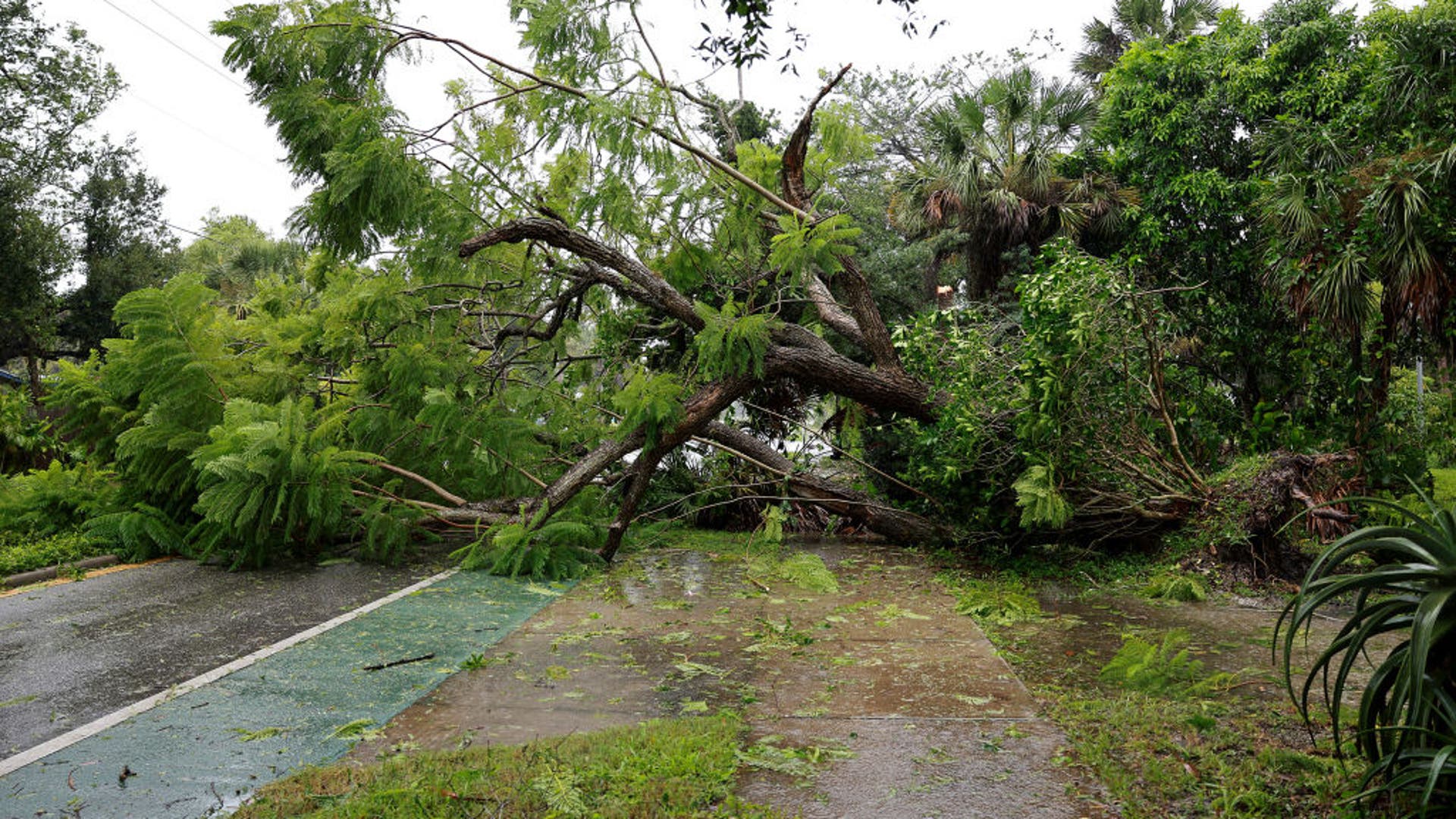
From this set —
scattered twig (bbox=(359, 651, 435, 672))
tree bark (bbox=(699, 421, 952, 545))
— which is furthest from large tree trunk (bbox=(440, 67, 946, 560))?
scattered twig (bbox=(359, 651, 435, 672))

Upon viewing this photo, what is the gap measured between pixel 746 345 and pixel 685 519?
4883 mm

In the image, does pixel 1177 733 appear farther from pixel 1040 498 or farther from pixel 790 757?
pixel 1040 498

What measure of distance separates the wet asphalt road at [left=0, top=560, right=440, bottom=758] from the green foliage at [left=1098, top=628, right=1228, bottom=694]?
5.26 m

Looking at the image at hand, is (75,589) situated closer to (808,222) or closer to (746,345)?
(746,345)

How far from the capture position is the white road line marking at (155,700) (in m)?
4.10

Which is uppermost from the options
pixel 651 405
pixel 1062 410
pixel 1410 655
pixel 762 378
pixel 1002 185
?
pixel 1002 185

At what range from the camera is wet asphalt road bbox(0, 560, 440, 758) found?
4973mm

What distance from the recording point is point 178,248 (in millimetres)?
32500

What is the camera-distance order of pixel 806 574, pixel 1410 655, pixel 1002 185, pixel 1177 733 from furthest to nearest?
pixel 1002 185, pixel 806 574, pixel 1177 733, pixel 1410 655

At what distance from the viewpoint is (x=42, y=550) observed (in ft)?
29.7

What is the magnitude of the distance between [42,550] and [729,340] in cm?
687

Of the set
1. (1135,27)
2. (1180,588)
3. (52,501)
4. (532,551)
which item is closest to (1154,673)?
(1180,588)

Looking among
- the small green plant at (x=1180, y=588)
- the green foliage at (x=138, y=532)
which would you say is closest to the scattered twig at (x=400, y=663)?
the green foliage at (x=138, y=532)

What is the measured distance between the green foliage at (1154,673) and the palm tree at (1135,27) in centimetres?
2115
